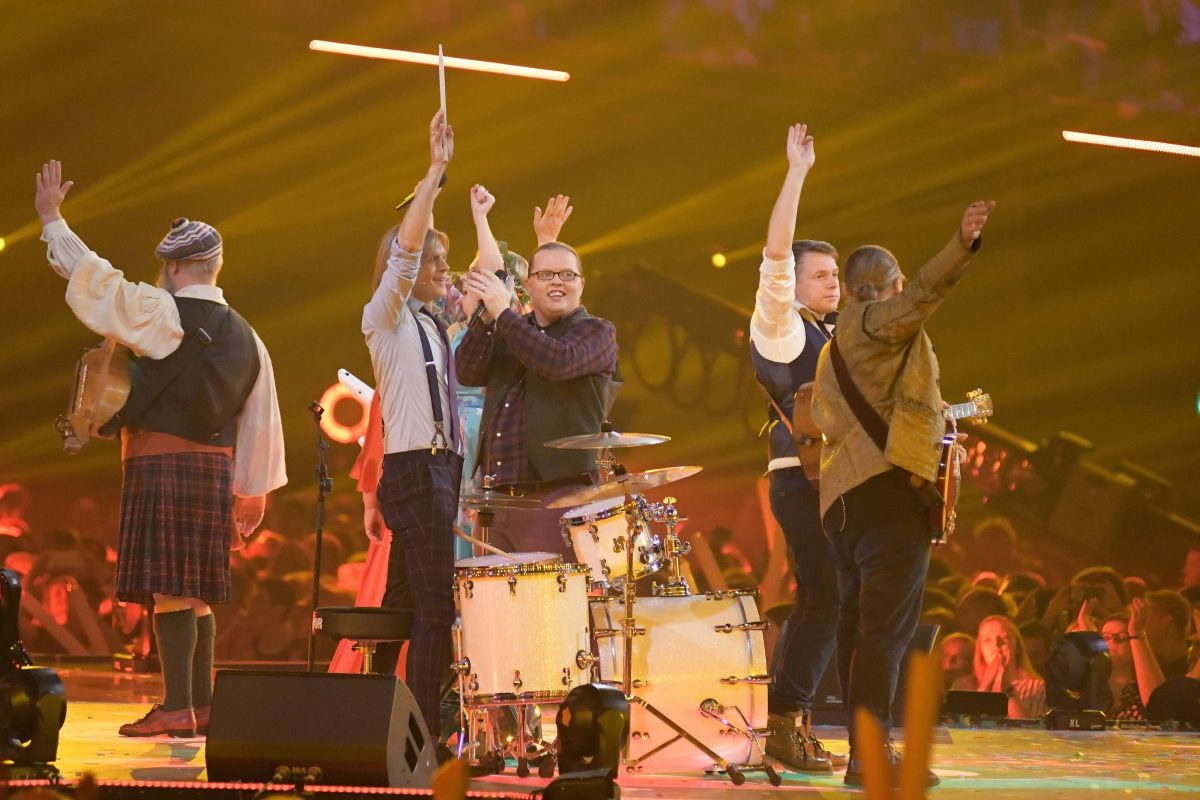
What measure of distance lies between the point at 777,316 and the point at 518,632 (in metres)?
1.31

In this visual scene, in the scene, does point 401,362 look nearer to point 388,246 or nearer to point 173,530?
point 388,246

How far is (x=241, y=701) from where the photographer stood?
2914 mm

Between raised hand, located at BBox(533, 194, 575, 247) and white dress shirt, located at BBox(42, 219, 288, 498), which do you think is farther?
raised hand, located at BBox(533, 194, 575, 247)

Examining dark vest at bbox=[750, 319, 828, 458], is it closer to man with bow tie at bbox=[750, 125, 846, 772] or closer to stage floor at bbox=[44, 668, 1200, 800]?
man with bow tie at bbox=[750, 125, 846, 772]

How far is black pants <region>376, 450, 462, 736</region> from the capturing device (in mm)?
4094

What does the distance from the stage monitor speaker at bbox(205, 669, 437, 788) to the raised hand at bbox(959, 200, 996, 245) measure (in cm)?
181

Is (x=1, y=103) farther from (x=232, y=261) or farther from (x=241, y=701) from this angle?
(x=241, y=701)

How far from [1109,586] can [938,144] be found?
129 inches

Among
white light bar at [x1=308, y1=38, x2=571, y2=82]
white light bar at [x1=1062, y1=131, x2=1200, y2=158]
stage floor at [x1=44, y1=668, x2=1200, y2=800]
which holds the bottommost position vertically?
stage floor at [x1=44, y1=668, x2=1200, y2=800]

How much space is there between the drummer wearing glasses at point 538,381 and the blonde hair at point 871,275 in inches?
35.4

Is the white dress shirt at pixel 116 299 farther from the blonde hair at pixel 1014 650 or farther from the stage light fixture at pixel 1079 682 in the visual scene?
the blonde hair at pixel 1014 650

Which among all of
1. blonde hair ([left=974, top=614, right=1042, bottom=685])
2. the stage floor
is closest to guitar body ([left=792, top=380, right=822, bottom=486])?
the stage floor

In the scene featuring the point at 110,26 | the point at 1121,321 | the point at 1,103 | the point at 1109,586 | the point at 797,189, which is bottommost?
the point at 1109,586

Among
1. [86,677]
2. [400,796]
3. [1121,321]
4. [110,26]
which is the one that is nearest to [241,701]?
[400,796]
